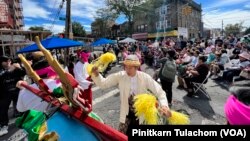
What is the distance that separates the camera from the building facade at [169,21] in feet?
160

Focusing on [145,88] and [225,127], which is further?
[145,88]

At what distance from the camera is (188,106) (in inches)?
298

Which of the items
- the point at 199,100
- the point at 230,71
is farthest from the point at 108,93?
the point at 230,71

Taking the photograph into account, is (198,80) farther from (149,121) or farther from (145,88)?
(149,121)

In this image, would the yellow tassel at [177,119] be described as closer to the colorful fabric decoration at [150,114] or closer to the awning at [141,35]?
the colorful fabric decoration at [150,114]

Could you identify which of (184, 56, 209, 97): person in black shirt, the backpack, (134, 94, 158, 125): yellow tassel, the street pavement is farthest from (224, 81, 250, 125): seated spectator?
(184, 56, 209, 97): person in black shirt

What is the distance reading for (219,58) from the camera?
12.6m

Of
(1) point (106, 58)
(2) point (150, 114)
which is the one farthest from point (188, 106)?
(2) point (150, 114)

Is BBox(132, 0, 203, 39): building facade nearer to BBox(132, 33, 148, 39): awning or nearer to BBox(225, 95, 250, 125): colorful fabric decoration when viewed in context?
BBox(132, 33, 148, 39): awning

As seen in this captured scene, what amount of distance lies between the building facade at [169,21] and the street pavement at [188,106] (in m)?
37.3

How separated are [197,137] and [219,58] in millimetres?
11496


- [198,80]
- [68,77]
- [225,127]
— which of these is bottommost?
[198,80]

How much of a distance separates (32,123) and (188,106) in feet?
19.7

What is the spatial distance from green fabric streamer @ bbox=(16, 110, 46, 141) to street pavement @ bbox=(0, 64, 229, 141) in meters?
Result: 3.61
